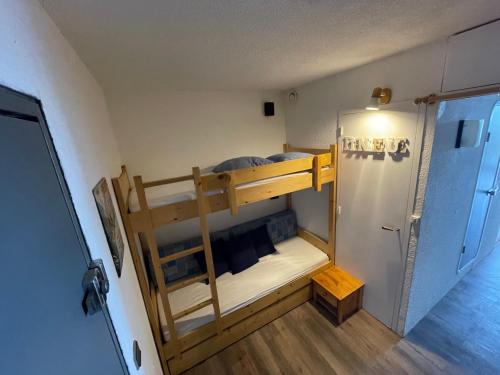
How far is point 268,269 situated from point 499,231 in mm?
3460

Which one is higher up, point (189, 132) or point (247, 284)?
point (189, 132)

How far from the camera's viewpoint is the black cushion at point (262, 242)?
2.66 m

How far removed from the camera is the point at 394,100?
1.67m

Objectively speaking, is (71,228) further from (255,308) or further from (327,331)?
(327,331)

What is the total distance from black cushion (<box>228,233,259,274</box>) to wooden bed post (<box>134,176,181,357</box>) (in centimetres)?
83

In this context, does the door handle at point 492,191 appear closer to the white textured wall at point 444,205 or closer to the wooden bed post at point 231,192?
the white textured wall at point 444,205

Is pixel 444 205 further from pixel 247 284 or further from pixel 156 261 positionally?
pixel 156 261

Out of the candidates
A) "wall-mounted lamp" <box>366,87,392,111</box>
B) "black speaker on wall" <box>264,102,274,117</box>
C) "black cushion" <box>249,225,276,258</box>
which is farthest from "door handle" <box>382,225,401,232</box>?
"black speaker on wall" <box>264,102,274,117</box>

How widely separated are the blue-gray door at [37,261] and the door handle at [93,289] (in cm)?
1

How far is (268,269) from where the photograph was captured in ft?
7.86

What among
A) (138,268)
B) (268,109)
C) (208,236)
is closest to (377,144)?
(268,109)

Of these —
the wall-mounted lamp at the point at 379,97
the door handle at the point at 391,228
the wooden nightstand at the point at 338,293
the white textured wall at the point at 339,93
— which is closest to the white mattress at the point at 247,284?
the wooden nightstand at the point at 338,293

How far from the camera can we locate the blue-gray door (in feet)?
1.12

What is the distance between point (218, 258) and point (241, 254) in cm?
27
